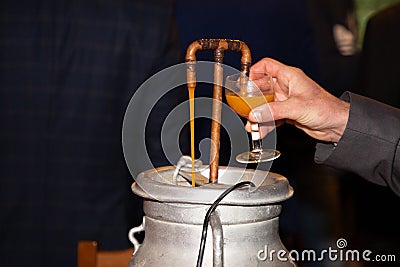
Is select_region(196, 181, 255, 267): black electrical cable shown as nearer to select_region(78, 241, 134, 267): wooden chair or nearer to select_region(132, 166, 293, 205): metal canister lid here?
select_region(132, 166, 293, 205): metal canister lid

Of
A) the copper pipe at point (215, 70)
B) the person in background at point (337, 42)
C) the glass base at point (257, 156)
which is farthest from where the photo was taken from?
the person in background at point (337, 42)

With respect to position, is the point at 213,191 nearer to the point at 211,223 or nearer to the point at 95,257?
the point at 211,223

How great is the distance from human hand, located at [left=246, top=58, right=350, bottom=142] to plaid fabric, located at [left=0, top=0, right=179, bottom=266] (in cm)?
94

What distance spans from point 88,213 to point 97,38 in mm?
597

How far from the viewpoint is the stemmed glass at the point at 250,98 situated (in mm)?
1474

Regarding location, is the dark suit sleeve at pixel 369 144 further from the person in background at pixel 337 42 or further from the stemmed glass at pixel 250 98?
the person in background at pixel 337 42

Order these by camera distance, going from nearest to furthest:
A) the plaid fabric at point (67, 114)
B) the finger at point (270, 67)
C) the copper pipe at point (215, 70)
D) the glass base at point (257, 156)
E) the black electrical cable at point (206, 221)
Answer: the black electrical cable at point (206, 221) → the copper pipe at point (215, 70) → the glass base at point (257, 156) → the finger at point (270, 67) → the plaid fabric at point (67, 114)

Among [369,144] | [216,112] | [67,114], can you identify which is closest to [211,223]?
[216,112]

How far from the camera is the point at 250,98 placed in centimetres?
152

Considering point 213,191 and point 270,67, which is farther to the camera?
point 270,67

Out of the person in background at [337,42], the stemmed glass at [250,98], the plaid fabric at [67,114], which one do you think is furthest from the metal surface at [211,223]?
the person in background at [337,42]

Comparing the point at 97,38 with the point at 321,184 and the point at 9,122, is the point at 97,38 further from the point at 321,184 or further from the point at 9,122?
the point at 321,184

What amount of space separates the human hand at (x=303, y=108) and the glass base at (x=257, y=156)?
2.5 inches

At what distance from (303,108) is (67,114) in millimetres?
1211
